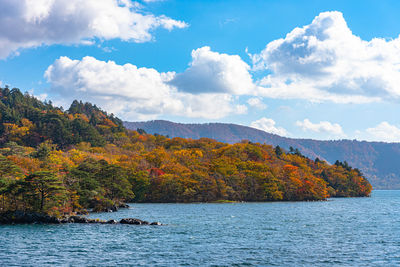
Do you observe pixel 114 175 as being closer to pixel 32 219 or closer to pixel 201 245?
pixel 32 219

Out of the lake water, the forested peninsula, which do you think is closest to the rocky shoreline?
the forested peninsula

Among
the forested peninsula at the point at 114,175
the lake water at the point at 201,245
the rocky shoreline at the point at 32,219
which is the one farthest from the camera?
the forested peninsula at the point at 114,175

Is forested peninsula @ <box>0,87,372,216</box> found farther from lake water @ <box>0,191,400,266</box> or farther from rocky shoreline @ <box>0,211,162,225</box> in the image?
lake water @ <box>0,191,400,266</box>

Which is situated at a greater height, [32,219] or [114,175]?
[114,175]

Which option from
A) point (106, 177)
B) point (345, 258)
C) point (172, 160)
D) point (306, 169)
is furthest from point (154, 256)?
point (306, 169)

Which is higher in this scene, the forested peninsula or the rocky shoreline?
the forested peninsula

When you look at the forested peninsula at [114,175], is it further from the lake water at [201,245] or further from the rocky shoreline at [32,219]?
the lake water at [201,245]

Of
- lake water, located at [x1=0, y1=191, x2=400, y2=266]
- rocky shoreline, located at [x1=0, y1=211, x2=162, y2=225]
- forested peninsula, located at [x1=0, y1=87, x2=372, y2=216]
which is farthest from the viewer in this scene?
forested peninsula, located at [x1=0, y1=87, x2=372, y2=216]

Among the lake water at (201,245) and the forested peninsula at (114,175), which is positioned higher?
the forested peninsula at (114,175)

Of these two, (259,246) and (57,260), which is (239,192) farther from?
(57,260)

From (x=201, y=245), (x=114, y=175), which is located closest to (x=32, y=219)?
(x=201, y=245)

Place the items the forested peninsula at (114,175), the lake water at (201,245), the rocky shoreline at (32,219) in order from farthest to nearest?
the forested peninsula at (114,175) → the rocky shoreline at (32,219) → the lake water at (201,245)

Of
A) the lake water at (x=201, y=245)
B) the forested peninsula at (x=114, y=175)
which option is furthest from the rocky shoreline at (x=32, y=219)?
the lake water at (x=201, y=245)

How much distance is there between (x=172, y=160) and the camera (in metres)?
162
